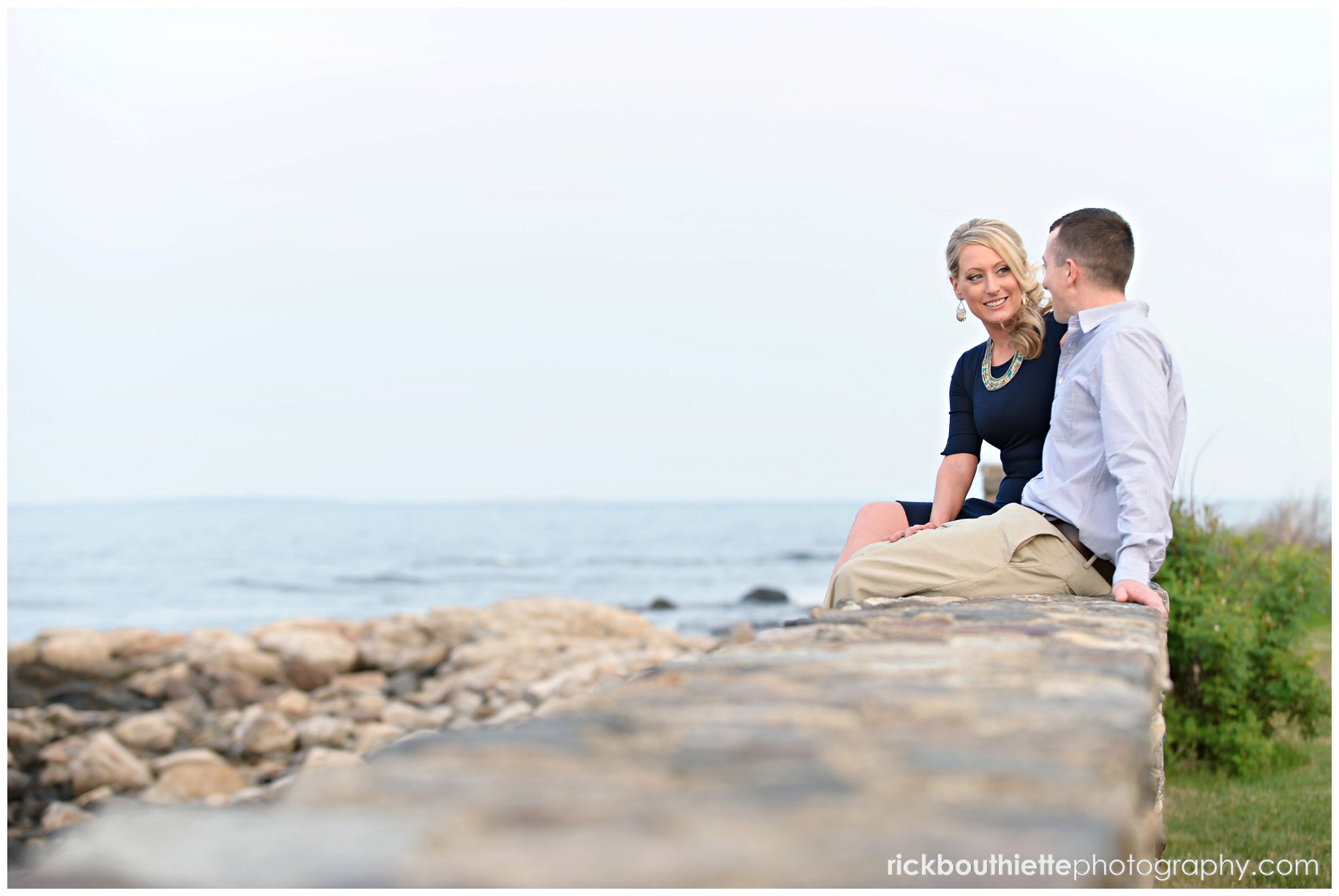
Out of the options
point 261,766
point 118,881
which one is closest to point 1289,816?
point 118,881

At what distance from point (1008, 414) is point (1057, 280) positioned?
0.55 meters

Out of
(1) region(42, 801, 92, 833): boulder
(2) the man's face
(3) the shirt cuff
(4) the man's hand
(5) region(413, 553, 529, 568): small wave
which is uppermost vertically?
(2) the man's face

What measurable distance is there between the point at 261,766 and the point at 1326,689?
923 centimetres

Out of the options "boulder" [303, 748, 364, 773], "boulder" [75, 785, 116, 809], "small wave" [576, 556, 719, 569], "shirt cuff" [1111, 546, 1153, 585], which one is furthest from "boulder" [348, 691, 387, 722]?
"small wave" [576, 556, 719, 569]

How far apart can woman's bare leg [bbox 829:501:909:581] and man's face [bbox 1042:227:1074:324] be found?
3.27 ft

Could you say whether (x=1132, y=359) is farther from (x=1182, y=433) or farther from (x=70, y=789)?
(x=70, y=789)

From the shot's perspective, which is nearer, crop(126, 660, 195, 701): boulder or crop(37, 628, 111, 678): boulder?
crop(126, 660, 195, 701): boulder

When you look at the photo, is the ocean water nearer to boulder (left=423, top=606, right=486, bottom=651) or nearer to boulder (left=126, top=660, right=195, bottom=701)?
boulder (left=423, top=606, right=486, bottom=651)

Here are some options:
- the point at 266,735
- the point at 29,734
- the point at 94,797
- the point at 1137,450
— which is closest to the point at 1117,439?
the point at 1137,450

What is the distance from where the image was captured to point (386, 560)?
4091 centimetres

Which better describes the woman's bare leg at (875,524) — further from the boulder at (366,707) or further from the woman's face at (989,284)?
the boulder at (366,707)

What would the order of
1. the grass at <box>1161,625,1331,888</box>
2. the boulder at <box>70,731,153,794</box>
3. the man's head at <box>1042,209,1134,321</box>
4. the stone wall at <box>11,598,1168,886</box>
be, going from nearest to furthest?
the stone wall at <box>11,598,1168,886</box> < the man's head at <box>1042,209,1134,321</box> < the grass at <box>1161,625,1331,888</box> < the boulder at <box>70,731,153,794</box>

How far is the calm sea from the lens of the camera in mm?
31453

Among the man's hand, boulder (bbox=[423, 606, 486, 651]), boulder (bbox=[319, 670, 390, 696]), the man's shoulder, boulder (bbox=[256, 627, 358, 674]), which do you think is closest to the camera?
the man's hand
